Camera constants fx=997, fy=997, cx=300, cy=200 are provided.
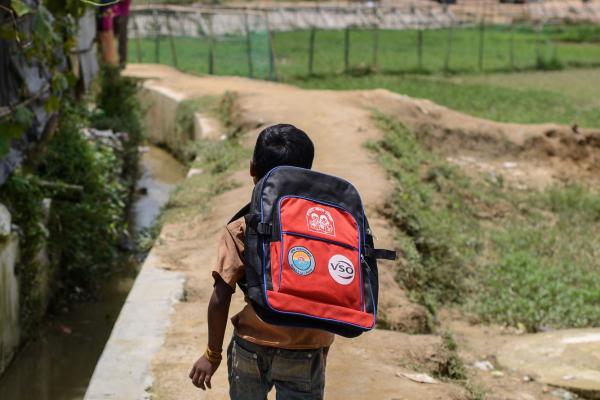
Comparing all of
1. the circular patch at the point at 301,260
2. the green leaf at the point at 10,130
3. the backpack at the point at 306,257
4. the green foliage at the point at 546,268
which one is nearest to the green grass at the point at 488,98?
the green foliage at the point at 546,268

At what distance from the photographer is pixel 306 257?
9.67 ft

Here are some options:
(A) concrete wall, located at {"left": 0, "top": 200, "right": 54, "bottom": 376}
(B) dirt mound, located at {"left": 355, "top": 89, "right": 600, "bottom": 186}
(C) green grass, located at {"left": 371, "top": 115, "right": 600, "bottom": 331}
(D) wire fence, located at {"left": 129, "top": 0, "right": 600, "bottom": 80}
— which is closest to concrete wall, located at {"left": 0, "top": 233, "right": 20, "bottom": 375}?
(A) concrete wall, located at {"left": 0, "top": 200, "right": 54, "bottom": 376}

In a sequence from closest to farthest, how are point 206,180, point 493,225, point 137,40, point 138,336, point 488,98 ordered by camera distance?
point 138,336, point 206,180, point 493,225, point 488,98, point 137,40

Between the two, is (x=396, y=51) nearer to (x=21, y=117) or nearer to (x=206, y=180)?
(x=206, y=180)

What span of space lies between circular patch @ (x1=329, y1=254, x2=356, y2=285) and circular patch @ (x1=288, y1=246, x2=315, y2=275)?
0.06 meters

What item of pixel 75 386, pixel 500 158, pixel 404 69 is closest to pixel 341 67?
pixel 404 69

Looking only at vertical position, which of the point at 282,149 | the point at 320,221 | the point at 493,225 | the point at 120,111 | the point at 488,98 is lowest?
the point at 488,98

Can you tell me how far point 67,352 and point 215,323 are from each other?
14.1ft

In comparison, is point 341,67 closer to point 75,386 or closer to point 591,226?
point 591,226

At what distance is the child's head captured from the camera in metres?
3.16

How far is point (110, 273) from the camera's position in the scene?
844 centimetres

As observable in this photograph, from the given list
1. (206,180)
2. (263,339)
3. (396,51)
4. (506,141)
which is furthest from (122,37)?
(263,339)

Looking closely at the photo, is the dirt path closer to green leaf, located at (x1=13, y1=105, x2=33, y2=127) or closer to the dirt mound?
the dirt mound

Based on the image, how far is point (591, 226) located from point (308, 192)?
7090 millimetres
